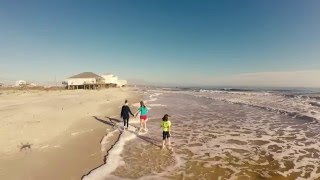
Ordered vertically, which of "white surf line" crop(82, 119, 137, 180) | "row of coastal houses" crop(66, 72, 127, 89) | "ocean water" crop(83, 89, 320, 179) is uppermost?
"row of coastal houses" crop(66, 72, 127, 89)

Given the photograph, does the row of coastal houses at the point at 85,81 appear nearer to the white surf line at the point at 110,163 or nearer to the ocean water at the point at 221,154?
the ocean water at the point at 221,154

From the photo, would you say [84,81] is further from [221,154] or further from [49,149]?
[221,154]

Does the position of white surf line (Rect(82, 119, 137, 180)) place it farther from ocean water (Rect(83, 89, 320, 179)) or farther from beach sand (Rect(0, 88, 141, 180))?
beach sand (Rect(0, 88, 141, 180))

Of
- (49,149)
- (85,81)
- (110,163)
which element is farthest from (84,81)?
(110,163)

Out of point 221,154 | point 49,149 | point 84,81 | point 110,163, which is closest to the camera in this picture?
point 110,163

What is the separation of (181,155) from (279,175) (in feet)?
12.6

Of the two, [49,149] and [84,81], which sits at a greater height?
[84,81]

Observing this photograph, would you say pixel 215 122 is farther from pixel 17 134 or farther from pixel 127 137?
pixel 17 134

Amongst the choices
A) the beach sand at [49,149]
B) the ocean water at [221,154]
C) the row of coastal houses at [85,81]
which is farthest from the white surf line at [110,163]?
the row of coastal houses at [85,81]

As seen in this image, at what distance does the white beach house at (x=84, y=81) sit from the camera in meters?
88.3

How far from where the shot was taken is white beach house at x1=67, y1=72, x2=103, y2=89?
88312 millimetres

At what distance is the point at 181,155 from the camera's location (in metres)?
11.3

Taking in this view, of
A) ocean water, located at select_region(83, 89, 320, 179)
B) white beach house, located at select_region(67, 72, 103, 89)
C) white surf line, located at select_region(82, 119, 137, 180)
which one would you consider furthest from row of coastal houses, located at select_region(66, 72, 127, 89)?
white surf line, located at select_region(82, 119, 137, 180)

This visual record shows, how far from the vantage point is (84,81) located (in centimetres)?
8900
